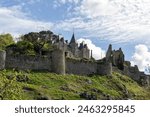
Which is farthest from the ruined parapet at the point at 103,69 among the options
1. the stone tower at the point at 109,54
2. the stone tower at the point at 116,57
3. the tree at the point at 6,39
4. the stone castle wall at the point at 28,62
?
the tree at the point at 6,39

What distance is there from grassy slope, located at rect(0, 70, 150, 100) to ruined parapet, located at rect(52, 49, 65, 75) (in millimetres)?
1200

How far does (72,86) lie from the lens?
172 feet

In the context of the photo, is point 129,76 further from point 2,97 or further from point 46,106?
point 46,106

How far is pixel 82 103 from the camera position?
1332 centimetres

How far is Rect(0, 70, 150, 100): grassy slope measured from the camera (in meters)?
46.1

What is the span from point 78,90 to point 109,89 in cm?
655

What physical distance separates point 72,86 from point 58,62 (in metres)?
5.55

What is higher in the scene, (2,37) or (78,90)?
(2,37)

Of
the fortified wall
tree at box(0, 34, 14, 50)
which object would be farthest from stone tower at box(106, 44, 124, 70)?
tree at box(0, 34, 14, 50)

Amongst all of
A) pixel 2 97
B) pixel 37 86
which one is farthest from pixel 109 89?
pixel 2 97

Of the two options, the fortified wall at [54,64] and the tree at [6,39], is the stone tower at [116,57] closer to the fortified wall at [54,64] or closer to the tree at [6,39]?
the fortified wall at [54,64]

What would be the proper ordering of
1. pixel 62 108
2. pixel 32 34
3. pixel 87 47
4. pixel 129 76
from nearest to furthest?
pixel 62 108 → pixel 129 76 → pixel 32 34 → pixel 87 47

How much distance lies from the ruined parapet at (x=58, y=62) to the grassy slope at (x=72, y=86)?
1.20 m

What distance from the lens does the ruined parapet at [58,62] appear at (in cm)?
5622
